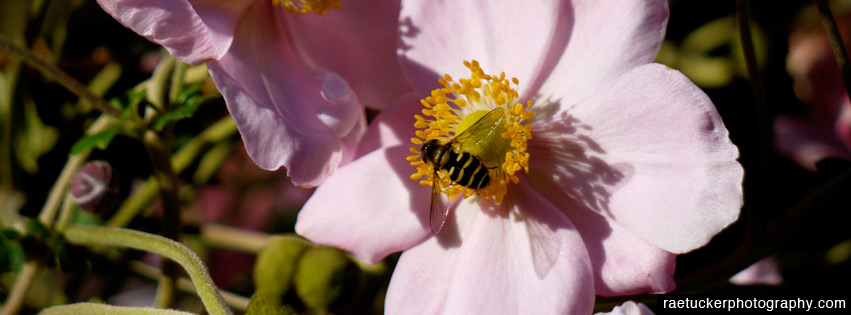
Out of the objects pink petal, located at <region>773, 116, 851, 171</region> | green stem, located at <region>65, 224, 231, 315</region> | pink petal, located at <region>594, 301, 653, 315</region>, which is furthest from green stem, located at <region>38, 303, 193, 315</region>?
pink petal, located at <region>773, 116, 851, 171</region>

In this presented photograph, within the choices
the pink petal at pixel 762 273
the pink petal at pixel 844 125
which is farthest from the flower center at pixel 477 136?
the pink petal at pixel 844 125

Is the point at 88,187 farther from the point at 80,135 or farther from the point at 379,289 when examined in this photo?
the point at 379,289

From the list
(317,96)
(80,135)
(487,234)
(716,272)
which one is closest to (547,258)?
(487,234)

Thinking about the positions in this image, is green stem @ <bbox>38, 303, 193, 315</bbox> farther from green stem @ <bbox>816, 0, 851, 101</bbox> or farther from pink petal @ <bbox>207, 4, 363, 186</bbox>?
green stem @ <bbox>816, 0, 851, 101</bbox>

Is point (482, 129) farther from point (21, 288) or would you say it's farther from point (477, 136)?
point (21, 288)

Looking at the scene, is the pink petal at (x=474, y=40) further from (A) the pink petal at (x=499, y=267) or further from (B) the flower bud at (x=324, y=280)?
(B) the flower bud at (x=324, y=280)
